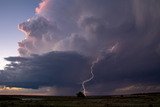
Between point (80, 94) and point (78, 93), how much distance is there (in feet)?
5.04

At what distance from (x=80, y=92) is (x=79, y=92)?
0.72 meters

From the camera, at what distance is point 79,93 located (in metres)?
190

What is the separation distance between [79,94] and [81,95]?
4.93ft

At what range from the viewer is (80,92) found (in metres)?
190

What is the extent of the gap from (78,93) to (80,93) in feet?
4.42

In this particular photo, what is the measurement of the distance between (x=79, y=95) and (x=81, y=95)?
139 centimetres

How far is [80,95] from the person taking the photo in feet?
623

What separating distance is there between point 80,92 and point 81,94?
5.38 feet

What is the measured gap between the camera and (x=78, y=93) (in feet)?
623

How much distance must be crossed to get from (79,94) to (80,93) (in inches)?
38.2

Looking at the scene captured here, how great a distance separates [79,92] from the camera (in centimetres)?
18988

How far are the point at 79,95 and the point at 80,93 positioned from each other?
4.98ft

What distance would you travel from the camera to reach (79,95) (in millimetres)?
189625

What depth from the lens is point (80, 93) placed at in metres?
190
